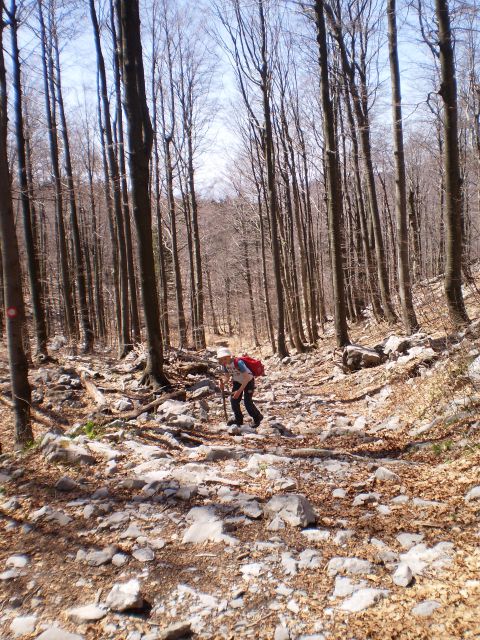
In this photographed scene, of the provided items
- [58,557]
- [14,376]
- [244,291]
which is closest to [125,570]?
[58,557]

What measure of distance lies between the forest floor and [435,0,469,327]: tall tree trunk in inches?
69.3

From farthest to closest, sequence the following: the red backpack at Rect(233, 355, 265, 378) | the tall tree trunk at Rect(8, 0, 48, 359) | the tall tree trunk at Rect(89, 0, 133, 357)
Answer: the tall tree trunk at Rect(89, 0, 133, 357), the tall tree trunk at Rect(8, 0, 48, 359), the red backpack at Rect(233, 355, 265, 378)

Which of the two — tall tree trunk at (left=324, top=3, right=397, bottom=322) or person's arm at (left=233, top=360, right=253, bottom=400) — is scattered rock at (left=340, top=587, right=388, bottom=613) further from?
tall tree trunk at (left=324, top=3, right=397, bottom=322)

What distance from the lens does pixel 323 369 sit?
40.5 ft

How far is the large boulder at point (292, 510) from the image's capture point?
344 centimetres

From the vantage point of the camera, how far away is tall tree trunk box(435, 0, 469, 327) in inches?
329

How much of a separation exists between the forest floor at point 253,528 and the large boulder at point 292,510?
0.01 m

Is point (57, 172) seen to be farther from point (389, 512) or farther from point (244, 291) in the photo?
point (244, 291)

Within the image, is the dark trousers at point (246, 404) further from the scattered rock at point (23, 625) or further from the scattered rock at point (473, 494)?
the scattered rock at point (23, 625)

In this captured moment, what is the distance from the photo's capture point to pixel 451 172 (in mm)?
8562

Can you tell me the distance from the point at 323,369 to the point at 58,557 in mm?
9736

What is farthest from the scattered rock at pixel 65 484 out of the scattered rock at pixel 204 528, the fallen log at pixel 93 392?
the fallen log at pixel 93 392

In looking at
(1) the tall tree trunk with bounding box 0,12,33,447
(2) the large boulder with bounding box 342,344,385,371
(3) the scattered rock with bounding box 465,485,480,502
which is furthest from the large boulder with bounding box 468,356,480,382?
(1) the tall tree trunk with bounding box 0,12,33,447

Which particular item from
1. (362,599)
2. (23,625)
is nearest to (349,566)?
(362,599)
